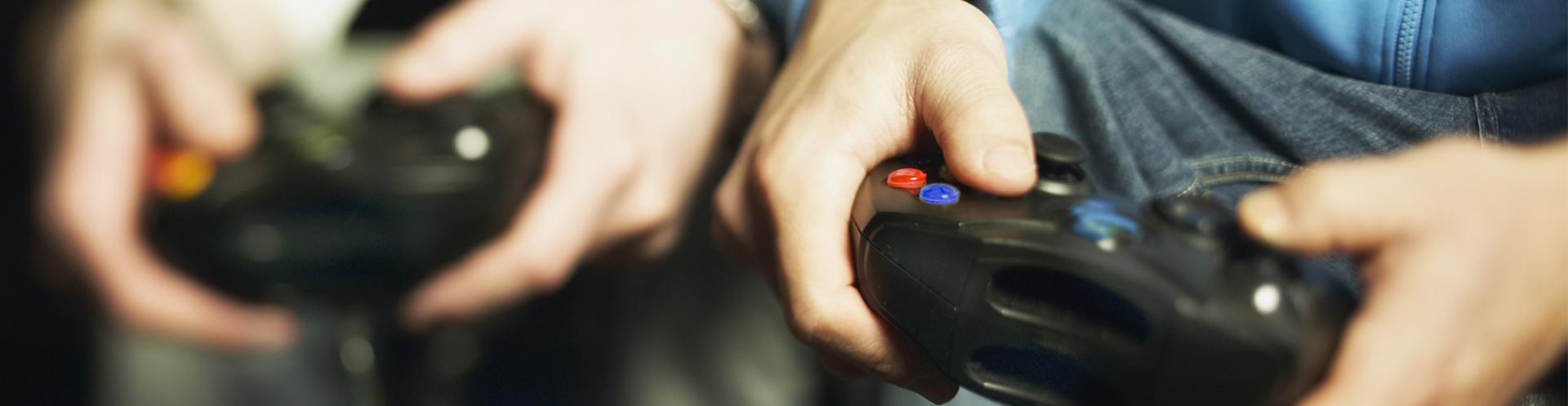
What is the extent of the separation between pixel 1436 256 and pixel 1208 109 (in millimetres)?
162

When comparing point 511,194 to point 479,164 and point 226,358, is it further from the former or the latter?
point 226,358

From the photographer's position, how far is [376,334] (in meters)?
0.59

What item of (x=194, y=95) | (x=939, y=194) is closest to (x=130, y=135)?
(x=194, y=95)

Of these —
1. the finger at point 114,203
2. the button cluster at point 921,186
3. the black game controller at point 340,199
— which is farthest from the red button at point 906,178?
the finger at point 114,203

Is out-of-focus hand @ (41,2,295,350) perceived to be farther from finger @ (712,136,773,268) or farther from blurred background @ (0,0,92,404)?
finger @ (712,136,773,268)

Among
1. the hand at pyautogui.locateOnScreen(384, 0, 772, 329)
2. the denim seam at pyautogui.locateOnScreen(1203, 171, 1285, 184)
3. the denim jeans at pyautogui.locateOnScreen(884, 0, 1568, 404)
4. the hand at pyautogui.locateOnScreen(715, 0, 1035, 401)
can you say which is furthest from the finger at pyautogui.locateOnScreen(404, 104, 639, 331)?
the denim seam at pyautogui.locateOnScreen(1203, 171, 1285, 184)

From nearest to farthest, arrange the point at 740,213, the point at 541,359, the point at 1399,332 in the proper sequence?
the point at 1399,332 < the point at 740,213 < the point at 541,359

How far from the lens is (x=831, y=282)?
35cm

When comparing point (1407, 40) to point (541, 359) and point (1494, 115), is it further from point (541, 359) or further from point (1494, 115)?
point (541, 359)

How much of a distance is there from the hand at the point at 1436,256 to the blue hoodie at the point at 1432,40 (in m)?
0.09

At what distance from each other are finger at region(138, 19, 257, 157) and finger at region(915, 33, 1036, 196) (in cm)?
31

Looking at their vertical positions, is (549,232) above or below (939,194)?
below

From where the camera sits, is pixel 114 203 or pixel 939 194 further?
pixel 114 203

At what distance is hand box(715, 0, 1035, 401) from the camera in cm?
32
